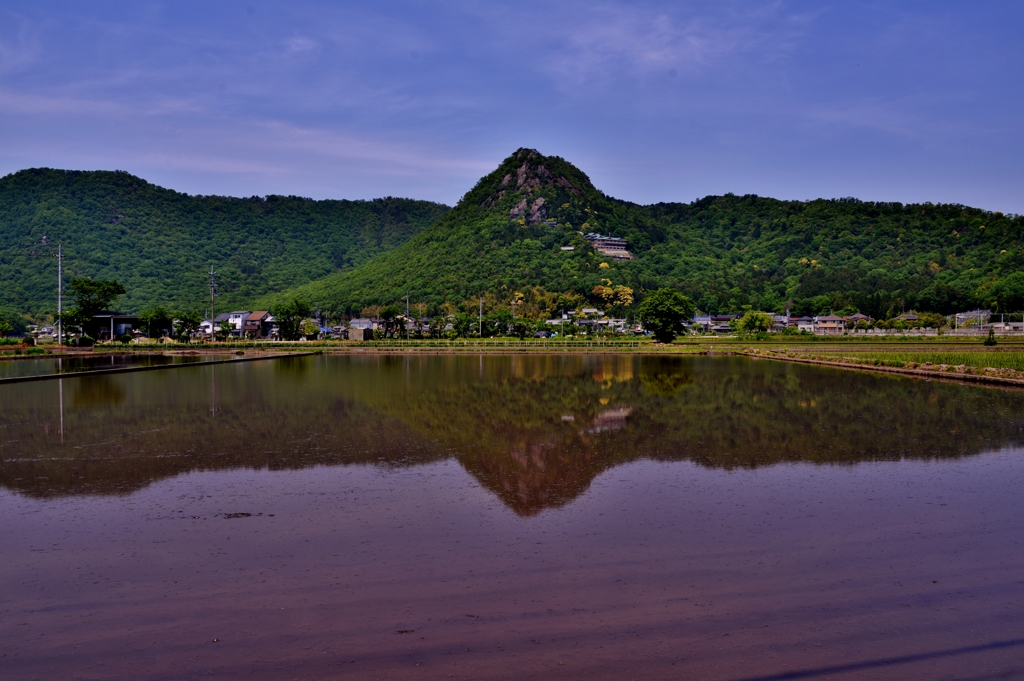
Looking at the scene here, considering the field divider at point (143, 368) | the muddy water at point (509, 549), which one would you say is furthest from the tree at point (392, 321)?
the muddy water at point (509, 549)

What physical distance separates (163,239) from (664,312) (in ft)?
269

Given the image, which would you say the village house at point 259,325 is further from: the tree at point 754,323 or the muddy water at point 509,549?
the muddy water at point 509,549

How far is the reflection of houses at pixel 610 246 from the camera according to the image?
114 m

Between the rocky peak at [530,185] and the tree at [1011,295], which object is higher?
the rocky peak at [530,185]

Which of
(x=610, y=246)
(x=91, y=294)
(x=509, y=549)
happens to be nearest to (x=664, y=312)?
(x=91, y=294)

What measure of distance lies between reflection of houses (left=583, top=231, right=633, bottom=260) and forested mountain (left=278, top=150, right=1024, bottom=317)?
2.36 metres

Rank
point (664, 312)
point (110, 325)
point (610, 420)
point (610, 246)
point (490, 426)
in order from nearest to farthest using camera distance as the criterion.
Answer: point (490, 426) → point (610, 420) → point (664, 312) → point (110, 325) → point (610, 246)

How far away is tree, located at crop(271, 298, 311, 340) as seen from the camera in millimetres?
67562

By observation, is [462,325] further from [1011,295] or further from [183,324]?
[1011,295]

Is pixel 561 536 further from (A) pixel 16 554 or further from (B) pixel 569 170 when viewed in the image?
(B) pixel 569 170

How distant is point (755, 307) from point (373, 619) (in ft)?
338

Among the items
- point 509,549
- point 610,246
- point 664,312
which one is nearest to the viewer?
point 509,549

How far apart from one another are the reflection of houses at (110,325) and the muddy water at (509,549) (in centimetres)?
5077

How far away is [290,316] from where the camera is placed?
6956cm
